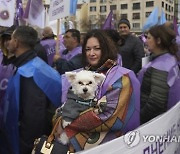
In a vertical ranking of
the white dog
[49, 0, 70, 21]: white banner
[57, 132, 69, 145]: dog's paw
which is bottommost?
[57, 132, 69, 145]: dog's paw

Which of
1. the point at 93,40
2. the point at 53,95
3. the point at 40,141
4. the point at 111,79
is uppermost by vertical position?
the point at 93,40

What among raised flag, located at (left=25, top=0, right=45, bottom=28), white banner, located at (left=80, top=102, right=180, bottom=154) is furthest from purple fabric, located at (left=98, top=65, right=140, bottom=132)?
raised flag, located at (left=25, top=0, right=45, bottom=28)

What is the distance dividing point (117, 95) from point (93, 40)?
59cm

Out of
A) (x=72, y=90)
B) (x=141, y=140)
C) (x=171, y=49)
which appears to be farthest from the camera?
(x=171, y=49)

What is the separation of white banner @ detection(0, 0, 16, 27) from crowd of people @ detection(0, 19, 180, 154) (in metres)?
3.19

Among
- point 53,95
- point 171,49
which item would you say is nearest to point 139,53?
point 171,49

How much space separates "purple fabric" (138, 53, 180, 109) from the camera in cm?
342

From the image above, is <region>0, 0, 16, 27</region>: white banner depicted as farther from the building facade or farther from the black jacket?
the building facade

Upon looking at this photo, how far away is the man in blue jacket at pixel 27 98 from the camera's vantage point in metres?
3.19

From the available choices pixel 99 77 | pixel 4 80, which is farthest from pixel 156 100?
pixel 4 80

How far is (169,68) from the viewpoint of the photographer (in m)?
3.46

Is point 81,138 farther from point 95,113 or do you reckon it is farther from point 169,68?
point 169,68

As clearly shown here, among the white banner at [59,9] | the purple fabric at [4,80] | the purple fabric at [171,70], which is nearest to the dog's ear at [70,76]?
the purple fabric at [4,80]

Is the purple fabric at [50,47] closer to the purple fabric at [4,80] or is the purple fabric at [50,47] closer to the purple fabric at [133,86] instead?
the purple fabric at [4,80]
